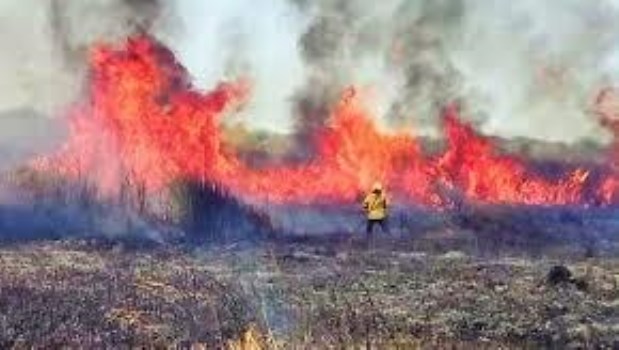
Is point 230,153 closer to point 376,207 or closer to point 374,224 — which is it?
point 374,224

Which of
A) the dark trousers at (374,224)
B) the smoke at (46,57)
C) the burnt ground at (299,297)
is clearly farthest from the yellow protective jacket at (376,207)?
the smoke at (46,57)

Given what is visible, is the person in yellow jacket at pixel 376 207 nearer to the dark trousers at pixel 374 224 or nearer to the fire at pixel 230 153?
the dark trousers at pixel 374 224

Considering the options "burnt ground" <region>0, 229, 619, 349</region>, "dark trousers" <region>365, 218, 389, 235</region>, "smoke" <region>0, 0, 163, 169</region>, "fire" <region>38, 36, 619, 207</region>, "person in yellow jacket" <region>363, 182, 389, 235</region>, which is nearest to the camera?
"burnt ground" <region>0, 229, 619, 349</region>

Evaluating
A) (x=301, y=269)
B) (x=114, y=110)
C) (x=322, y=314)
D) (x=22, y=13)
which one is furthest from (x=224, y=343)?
(x=22, y=13)

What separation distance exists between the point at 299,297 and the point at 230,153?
19.3 metres

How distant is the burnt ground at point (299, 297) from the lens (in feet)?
56.1

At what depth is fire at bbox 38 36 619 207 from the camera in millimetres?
35031

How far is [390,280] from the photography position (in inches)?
929

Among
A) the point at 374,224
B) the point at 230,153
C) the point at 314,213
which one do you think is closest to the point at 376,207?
the point at 374,224

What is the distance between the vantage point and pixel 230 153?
39656 millimetres

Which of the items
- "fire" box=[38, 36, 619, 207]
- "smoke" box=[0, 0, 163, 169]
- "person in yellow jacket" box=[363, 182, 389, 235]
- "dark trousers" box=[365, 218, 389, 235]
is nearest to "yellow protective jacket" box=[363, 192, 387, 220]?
"person in yellow jacket" box=[363, 182, 389, 235]

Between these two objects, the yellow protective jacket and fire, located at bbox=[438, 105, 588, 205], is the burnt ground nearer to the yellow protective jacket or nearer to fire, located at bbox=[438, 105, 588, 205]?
the yellow protective jacket

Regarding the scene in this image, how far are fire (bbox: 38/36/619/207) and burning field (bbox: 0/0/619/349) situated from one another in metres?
0.07

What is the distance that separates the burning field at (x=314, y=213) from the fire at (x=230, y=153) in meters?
0.07
